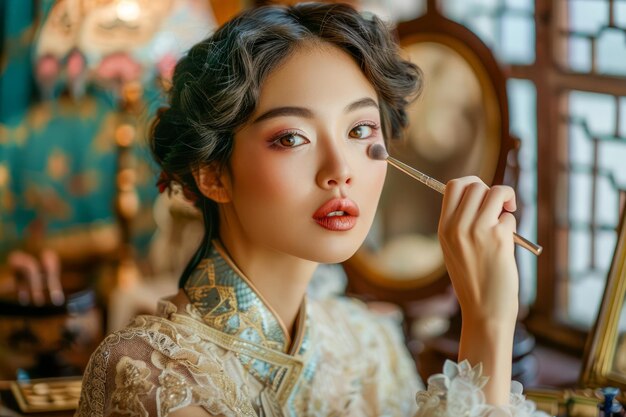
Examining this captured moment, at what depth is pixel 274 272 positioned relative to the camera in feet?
4.99

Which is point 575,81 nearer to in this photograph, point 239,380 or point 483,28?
point 483,28

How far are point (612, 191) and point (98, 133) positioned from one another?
240 centimetres

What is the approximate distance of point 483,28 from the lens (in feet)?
9.99

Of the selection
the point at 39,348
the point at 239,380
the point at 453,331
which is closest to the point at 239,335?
the point at 239,380

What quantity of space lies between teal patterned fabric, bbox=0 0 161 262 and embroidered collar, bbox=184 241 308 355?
2.49 m

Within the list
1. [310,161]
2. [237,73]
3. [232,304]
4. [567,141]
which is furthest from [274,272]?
[567,141]

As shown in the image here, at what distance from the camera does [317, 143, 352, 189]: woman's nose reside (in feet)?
4.49

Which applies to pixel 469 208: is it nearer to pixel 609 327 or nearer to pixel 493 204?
pixel 493 204

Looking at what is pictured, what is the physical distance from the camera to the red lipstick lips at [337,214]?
1.38 metres

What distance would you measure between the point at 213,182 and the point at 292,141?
20cm

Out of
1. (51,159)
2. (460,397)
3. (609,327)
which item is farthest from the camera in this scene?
(51,159)

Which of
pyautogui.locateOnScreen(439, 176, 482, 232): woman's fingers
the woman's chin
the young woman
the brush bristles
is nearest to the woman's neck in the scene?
the young woman

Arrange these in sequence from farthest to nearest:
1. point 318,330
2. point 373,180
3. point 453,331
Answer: point 453,331 < point 318,330 < point 373,180

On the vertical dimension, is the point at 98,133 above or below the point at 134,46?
below
